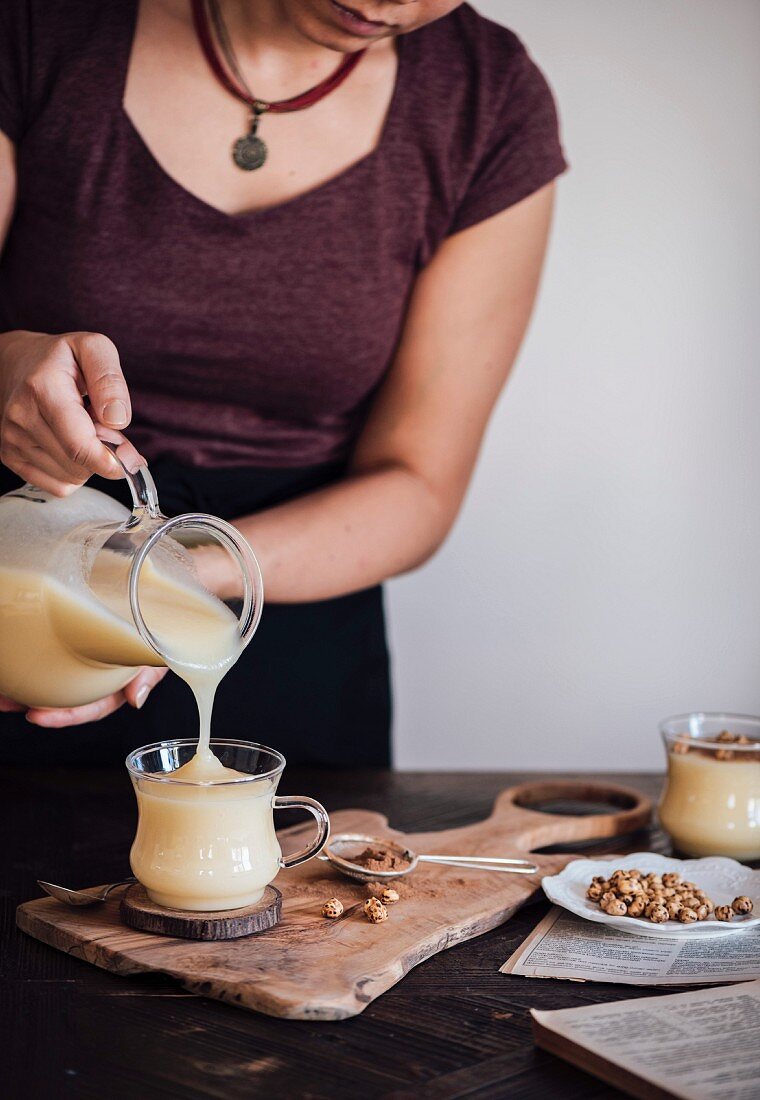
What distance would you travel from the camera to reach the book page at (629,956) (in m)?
0.98

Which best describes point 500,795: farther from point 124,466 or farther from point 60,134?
point 60,134

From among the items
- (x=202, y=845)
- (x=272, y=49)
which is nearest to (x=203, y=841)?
(x=202, y=845)

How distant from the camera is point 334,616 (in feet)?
5.69

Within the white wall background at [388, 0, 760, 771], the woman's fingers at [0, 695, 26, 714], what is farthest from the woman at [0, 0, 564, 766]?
the white wall background at [388, 0, 760, 771]

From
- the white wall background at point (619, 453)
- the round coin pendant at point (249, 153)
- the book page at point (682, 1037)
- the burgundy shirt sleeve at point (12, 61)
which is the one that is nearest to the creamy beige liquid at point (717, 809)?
the book page at point (682, 1037)

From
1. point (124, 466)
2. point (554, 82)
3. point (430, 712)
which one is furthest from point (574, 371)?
point (124, 466)

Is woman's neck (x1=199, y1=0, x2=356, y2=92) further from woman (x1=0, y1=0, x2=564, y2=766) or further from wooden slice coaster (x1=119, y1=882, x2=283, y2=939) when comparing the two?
wooden slice coaster (x1=119, y1=882, x2=283, y2=939)

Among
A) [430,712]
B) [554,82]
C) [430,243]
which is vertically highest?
Result: [554,82]

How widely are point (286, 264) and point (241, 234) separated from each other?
0.07 m

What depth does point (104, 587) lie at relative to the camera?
109 centimetres

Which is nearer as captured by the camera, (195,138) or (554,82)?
(195,138)

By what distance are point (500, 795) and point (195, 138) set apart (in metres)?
0.89

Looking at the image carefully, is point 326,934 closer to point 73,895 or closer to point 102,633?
point 73,895

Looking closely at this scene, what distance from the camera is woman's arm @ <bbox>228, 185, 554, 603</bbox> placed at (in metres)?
1.61
